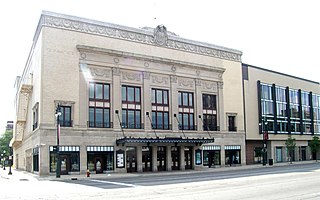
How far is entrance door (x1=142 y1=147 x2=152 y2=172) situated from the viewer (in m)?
46.3

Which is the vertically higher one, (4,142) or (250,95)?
(250,95)

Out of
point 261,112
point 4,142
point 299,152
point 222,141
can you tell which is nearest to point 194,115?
point 222,141

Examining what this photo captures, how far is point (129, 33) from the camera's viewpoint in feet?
154

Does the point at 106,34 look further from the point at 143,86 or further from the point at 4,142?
the point at 4,142

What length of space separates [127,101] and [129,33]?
8836 mm

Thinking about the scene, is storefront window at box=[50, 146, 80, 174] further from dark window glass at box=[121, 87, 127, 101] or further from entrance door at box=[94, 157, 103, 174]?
dark window glass at box=[121, 87, 127, 101]

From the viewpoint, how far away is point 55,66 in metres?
41.0

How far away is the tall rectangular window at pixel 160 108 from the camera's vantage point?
158 feet

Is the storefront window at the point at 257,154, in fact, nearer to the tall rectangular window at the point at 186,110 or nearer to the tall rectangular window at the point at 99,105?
the tall rectangular window at the point at 186,110

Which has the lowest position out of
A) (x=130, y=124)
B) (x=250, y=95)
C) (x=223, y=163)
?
(x=223, y=163)

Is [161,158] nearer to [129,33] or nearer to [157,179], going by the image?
[157,179]

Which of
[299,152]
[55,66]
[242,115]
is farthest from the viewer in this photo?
[299,152]

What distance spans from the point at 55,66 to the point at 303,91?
52.2 m

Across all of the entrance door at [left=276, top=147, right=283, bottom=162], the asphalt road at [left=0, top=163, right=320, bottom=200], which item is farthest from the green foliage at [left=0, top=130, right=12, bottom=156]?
the asphalt road at [left=0, top=163, right=320, bottom=200]
